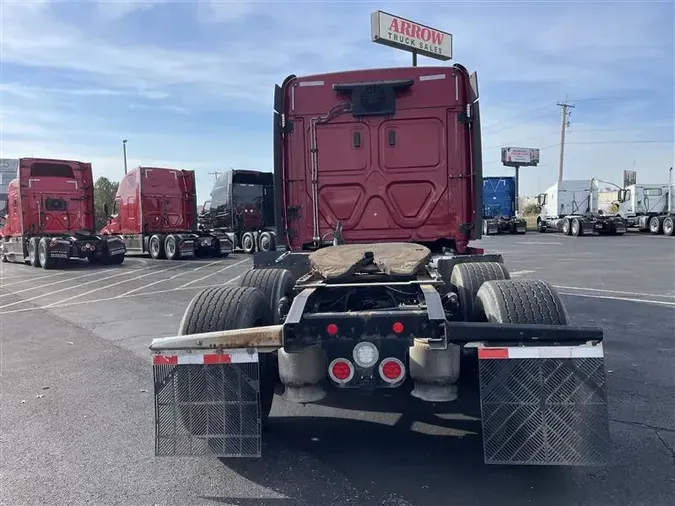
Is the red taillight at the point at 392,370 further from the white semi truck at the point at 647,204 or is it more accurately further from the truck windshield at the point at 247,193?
the white semi truck at the point at 647,204

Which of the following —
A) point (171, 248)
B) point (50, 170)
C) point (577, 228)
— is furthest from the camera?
point (577, 228)

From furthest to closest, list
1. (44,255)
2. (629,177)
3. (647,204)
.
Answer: (629,177)
(647,204)
(44,255)

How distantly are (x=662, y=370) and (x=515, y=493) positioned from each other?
10.5 feet

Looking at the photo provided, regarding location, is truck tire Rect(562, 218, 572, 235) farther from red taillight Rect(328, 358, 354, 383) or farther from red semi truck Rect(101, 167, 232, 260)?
red taillight Rect(328, 358, 354, 383)

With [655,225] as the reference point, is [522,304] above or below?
above

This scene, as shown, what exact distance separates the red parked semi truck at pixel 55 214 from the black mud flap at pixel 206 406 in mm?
18122

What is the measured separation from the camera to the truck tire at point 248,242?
24688mm

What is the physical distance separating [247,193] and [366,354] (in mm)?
22393

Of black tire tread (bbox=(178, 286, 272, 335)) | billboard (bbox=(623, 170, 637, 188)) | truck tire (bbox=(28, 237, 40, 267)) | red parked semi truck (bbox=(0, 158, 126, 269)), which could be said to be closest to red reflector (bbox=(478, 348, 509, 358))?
black tire tread (bbox=(178, 286, 272, 335))

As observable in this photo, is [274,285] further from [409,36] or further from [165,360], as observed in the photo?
[409,36]

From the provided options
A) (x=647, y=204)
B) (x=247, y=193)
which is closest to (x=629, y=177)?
(x=647, y=204)

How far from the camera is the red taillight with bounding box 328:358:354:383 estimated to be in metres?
3.43

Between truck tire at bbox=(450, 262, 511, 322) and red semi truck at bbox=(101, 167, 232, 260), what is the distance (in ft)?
59.3

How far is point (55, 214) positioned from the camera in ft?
68.7
